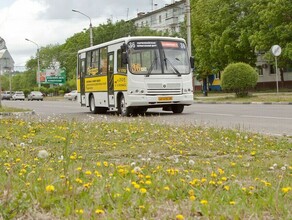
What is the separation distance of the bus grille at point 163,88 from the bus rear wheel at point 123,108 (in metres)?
1.18

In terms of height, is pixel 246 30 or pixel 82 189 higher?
pixel 246 30

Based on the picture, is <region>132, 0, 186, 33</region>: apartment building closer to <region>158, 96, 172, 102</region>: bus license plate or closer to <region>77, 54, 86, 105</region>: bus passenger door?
<region>77, 54, 86, 105</region>: bus passenger door


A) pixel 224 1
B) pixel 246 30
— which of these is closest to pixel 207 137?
pixel 246 30

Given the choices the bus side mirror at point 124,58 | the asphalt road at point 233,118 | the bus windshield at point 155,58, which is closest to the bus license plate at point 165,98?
the asphalt road at point 233,118

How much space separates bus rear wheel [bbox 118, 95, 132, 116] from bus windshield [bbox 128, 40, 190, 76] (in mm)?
1446

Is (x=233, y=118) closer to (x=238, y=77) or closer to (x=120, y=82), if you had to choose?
(x=120, y=82)

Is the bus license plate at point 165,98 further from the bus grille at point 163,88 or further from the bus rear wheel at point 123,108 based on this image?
the bus rear wheel at point 123,108

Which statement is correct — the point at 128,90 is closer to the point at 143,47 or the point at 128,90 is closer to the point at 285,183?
the point at 143,47

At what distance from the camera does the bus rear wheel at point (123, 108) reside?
1980 cm

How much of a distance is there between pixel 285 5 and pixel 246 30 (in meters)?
7.91

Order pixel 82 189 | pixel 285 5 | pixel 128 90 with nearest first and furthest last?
pixel 82 189 → pixel 128 90 → pixel 285 5

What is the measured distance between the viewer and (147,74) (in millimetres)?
19297

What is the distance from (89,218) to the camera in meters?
3.45

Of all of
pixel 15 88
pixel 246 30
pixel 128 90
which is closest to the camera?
pixel 128 90
